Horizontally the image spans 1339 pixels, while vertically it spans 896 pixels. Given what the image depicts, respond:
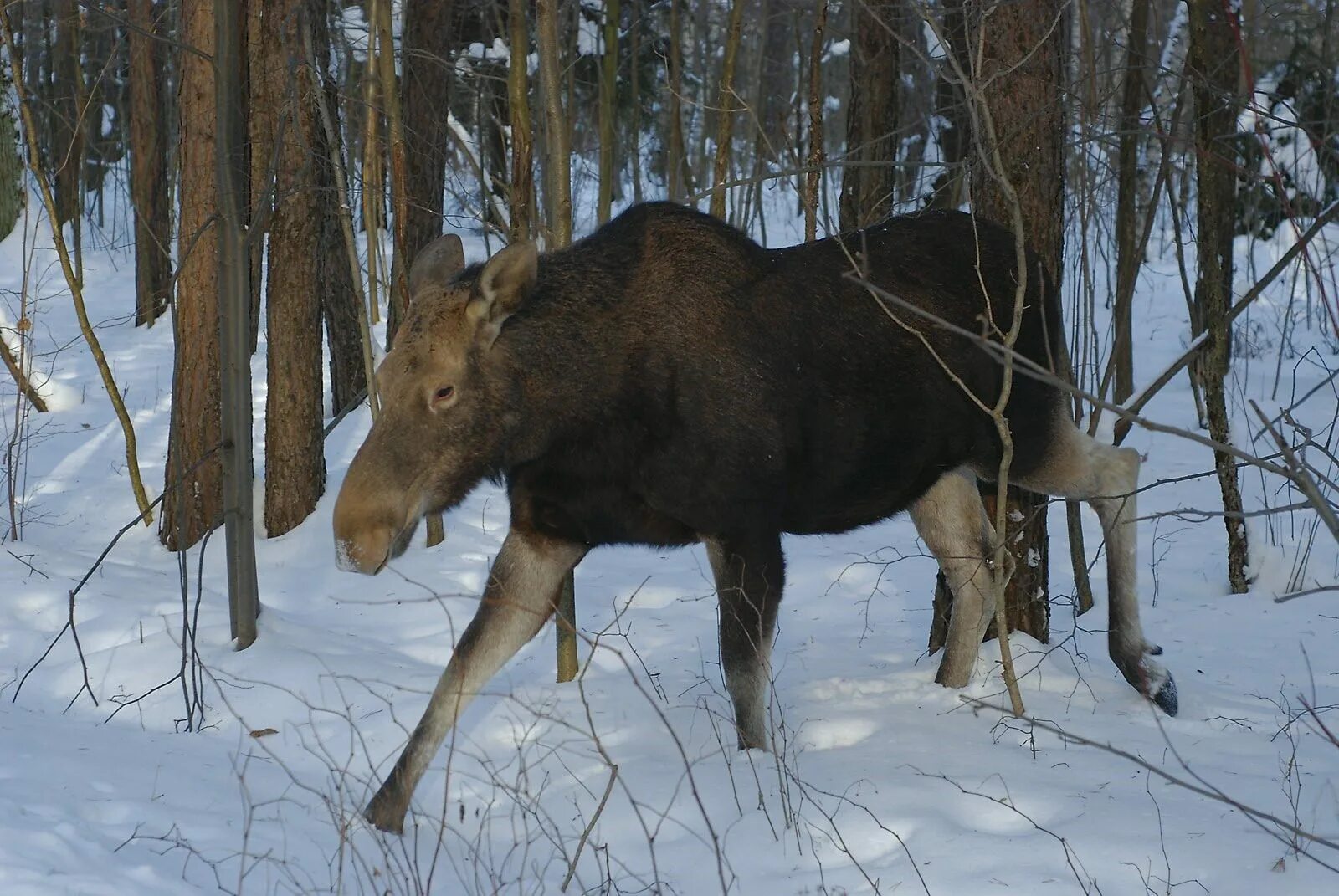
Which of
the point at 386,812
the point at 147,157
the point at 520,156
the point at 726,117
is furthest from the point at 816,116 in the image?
the point at 147,157

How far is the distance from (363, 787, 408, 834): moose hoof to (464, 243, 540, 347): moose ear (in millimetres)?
1604

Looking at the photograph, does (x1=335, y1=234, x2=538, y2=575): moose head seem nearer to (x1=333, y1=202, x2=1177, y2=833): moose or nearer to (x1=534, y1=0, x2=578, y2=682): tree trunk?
(x1=333, y1=202, x2=1177, y2=833): moose

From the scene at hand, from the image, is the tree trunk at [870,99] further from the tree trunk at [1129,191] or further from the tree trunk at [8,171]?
the tree trunk at [8,171]

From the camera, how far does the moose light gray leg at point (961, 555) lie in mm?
6152

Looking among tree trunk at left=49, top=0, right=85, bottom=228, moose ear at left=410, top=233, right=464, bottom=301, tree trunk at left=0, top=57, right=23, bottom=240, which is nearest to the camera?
moose ear at left=410, top=233, right=464, bottom=301

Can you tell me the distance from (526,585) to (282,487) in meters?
4.40

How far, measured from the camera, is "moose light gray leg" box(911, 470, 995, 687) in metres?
6.15

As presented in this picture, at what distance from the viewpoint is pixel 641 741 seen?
541 centimetres

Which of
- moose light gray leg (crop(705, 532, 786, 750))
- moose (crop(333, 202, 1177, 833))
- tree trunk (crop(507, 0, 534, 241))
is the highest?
tree trunk (crop(507, 0, 534, 241))

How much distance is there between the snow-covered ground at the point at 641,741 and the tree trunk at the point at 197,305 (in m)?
0.42

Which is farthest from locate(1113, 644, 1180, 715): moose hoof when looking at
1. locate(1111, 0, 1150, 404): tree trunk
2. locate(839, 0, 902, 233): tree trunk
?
locate(839, 0, 902, 233): tree trunk

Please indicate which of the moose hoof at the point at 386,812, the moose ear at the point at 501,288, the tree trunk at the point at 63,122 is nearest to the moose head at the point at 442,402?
the moose ear at the point at 501,288

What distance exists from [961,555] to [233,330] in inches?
137

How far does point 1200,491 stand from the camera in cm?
1108
